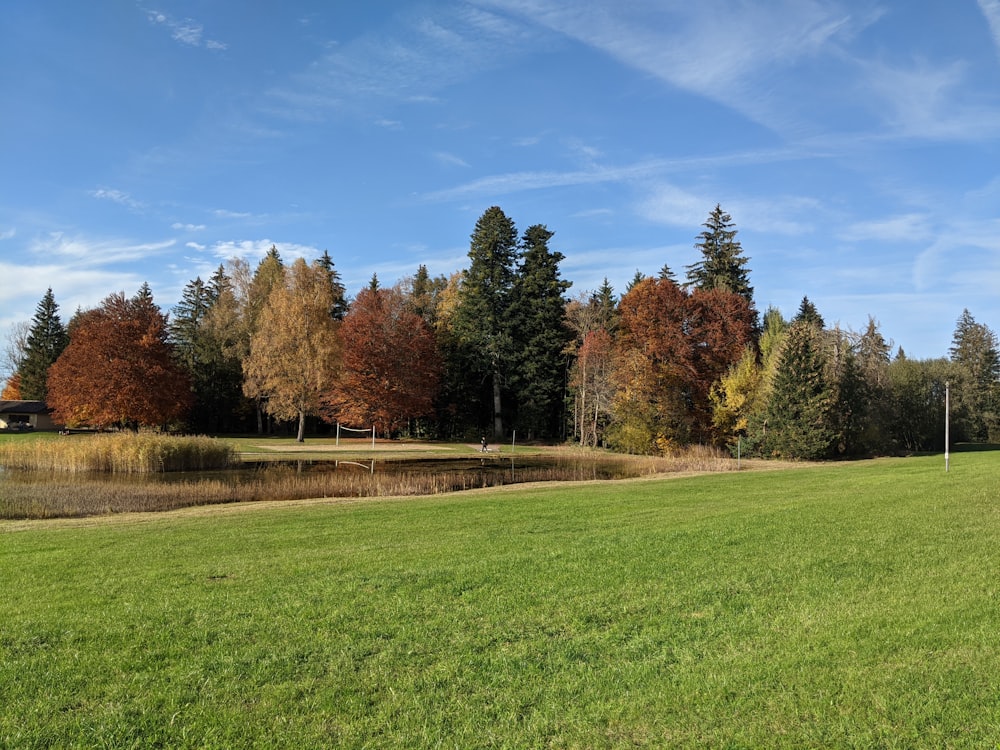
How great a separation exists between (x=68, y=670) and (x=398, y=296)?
49.1 meters

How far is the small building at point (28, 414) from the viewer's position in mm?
57472

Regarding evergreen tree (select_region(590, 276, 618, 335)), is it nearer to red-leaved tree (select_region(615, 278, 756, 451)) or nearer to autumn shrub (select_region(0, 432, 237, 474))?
red-leaved tree (select_region(615, 278, 756, 451))

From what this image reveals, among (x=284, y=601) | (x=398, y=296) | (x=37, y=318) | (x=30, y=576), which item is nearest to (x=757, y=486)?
(x=284, y=601)

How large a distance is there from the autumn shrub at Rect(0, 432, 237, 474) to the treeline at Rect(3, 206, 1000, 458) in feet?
46.8

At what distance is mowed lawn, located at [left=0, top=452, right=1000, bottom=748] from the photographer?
12.8 feet

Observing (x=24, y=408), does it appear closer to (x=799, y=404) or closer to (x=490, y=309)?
(x=490, y=309)

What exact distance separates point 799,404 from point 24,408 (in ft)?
202

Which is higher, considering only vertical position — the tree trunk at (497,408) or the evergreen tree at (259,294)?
the evergreen tree at (259,294)

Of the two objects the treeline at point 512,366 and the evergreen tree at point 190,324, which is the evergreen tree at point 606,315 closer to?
the treeline at point 512,366

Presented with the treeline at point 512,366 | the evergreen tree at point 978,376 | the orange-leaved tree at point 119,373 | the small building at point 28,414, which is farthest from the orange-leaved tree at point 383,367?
the evergreen tree at point 978,376

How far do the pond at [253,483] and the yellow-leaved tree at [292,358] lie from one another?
16016 mm

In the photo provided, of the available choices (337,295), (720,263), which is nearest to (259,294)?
(337,295)

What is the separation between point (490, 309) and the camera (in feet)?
180

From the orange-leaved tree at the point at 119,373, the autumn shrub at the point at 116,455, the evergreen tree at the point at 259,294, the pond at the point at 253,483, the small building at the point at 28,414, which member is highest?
the evergreen tree at the point at 259,294
